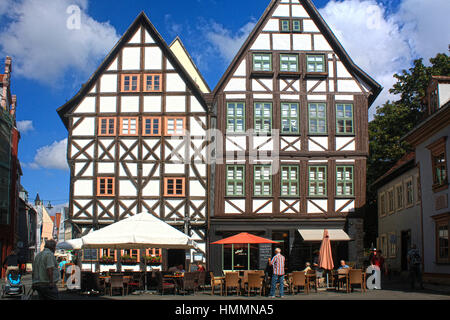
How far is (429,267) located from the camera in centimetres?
2452

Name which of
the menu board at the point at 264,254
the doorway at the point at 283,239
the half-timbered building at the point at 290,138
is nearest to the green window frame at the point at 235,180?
the half-timbered building at the point at 290,138

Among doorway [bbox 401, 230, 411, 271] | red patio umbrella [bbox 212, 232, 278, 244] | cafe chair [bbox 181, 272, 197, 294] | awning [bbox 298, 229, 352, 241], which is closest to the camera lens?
cafe chair [bbox 181, 272, 197, 294]

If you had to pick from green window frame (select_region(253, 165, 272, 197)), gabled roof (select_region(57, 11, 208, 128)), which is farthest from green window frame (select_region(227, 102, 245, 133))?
green window frame (select_region(253, 165, 272, 197))

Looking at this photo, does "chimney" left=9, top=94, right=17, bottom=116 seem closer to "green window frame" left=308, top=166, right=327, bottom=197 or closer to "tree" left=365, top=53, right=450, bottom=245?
"green window frame" left=308, top=166, right=327, bottom=197

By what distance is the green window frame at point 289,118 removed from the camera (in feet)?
96.9

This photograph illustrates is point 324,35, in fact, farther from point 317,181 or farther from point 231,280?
point 231,280

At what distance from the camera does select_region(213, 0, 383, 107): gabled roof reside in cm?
2966

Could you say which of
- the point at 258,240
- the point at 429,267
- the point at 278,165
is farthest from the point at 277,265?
the point at 278,165

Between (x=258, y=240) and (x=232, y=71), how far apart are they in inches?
387

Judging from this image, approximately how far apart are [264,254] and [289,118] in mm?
7010

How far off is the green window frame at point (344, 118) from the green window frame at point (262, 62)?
13.6 feet

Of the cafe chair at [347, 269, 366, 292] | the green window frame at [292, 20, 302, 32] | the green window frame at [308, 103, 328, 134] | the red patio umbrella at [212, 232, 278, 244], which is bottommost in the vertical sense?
the cafe chair at [347, 269, 366, 292]

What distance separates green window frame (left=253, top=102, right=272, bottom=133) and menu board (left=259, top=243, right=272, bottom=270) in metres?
5.80

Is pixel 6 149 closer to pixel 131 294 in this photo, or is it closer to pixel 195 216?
pixel 195 216
